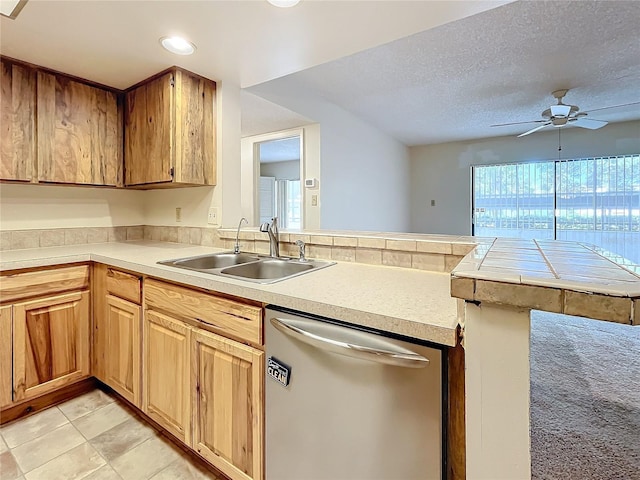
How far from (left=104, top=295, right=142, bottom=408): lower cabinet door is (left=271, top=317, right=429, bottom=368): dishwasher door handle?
1.04m

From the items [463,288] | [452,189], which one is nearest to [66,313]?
[463,288]

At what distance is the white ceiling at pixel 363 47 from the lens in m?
1.45

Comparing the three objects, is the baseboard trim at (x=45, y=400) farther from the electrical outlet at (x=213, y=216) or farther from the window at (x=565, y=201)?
the window at (x=565, y=201)

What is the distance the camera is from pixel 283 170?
6.70m

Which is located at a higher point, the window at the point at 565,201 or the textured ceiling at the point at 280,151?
the textured ceiling at the point at 280,151

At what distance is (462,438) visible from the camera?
0.81m

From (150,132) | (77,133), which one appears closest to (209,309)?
(150,132)

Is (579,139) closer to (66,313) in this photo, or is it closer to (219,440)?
(219,440)

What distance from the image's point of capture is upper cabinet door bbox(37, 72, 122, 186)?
6.46 feet

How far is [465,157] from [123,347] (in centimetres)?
581

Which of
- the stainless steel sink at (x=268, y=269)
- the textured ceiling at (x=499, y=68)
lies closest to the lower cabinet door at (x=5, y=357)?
the stainless steel sink at (x=268, y=269)

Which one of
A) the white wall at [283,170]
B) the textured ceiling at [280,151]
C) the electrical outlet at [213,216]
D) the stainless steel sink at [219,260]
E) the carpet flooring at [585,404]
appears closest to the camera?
the carpet flooring at [585,404]

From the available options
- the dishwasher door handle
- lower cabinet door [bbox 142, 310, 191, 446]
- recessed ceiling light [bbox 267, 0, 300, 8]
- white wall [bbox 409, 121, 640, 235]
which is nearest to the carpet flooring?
the dishwasher door handle

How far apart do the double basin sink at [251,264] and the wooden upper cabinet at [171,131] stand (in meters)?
0.60
